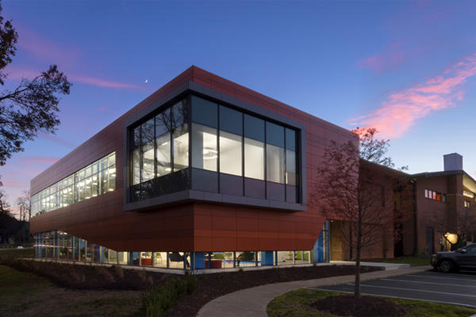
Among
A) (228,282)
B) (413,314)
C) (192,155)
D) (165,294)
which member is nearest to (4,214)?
(192,155)

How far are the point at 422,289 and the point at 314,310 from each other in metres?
6.39

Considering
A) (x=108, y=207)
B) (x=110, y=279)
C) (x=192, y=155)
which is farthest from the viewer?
(x=108, y=207)

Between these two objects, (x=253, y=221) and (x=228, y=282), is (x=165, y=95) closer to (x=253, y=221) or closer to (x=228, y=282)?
(x=253, y=221)

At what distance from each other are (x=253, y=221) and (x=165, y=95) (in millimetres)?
8138

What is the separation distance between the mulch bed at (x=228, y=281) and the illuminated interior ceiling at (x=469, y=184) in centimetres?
3184

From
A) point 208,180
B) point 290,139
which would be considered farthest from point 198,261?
point 290,139

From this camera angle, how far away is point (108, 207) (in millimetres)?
26062

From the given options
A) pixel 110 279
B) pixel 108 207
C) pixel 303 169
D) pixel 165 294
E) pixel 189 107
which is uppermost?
pixel 189 107

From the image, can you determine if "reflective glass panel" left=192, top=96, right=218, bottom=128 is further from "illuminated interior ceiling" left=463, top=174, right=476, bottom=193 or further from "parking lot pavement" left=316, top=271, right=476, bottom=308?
"illuminated interior ceiling" left=463, top=174, right=476, bottom=193

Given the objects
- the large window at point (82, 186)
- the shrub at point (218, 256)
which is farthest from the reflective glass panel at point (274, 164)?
the large window at point (82, 186)

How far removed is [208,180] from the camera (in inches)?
714

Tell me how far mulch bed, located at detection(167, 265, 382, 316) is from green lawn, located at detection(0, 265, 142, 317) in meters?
1.32

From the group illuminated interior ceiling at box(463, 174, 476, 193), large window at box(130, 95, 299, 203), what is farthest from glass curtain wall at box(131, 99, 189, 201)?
illuminated interior ceiling at box(463, 174, 476, 193)

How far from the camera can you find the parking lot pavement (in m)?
11.6
